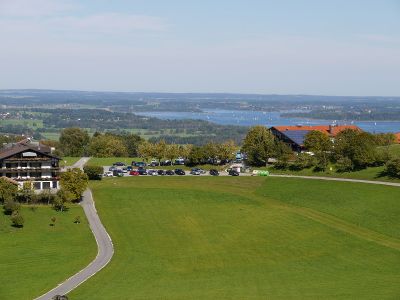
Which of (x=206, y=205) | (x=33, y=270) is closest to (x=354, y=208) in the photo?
(x=206, y=205)

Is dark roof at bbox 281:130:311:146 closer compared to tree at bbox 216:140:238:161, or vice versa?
tree at bbox 216:140:238:161

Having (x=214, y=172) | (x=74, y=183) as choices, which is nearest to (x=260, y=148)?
(x=214, y=172)

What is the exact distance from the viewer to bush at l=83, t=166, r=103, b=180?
95875 millimetres

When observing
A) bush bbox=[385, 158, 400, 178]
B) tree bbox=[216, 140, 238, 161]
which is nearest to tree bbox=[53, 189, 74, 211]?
tree bbox=[216, 140, 238, 161]

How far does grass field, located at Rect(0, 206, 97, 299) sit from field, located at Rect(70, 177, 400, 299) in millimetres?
3124

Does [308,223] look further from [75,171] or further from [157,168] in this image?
[157,168]

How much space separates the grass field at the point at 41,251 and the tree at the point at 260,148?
127ft

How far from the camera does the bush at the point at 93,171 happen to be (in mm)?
95875

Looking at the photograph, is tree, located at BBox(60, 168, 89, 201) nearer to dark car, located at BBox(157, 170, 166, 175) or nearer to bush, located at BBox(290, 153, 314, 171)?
dark car, located at BBox(157, 170, 166, 175)

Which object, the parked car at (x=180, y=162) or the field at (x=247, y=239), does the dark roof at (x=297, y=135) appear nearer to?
the parked car at (x=180, y=162)

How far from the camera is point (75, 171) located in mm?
83500

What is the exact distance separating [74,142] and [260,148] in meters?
53.7

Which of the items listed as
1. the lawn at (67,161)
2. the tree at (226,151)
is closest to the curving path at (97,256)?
the lawn at (67,161)

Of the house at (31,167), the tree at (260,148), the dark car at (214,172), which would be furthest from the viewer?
the tree at (260,148)
